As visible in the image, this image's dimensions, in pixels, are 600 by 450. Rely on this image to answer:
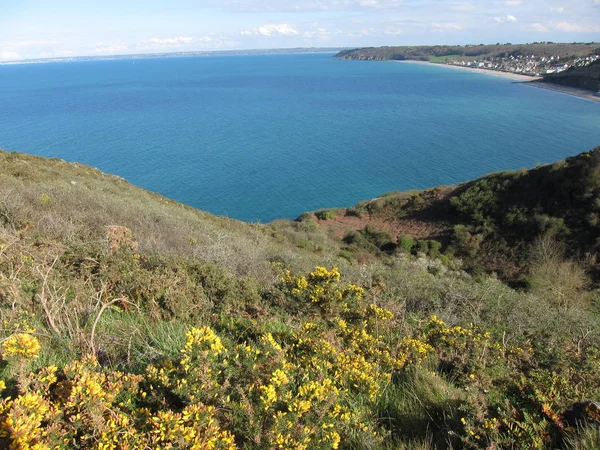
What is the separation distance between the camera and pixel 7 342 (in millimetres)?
2277

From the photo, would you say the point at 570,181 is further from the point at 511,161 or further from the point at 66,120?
the point at 66,120

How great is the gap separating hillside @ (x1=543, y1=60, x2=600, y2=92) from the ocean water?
960 centimetres

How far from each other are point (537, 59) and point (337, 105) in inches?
4838

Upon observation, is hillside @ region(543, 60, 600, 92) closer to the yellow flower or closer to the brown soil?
the brown soil

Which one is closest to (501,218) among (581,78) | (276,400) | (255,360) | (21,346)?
(255,360)

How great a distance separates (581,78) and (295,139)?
85087 millimetres

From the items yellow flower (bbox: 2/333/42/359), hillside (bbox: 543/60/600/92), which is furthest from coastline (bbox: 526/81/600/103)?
yellow flower (bbox: 2/333/42/359)

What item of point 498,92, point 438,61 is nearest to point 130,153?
point 498,92

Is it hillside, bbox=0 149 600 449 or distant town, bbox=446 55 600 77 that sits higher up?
distant town, bbox=446 55 600 77

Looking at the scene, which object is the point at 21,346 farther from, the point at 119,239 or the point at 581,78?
the point at 581,78

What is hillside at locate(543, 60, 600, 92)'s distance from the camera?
92387mm

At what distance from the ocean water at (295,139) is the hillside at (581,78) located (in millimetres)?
9598

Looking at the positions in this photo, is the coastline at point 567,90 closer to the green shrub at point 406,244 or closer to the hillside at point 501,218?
the hillside at point 501,218

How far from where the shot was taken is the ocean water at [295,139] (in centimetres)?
4194
